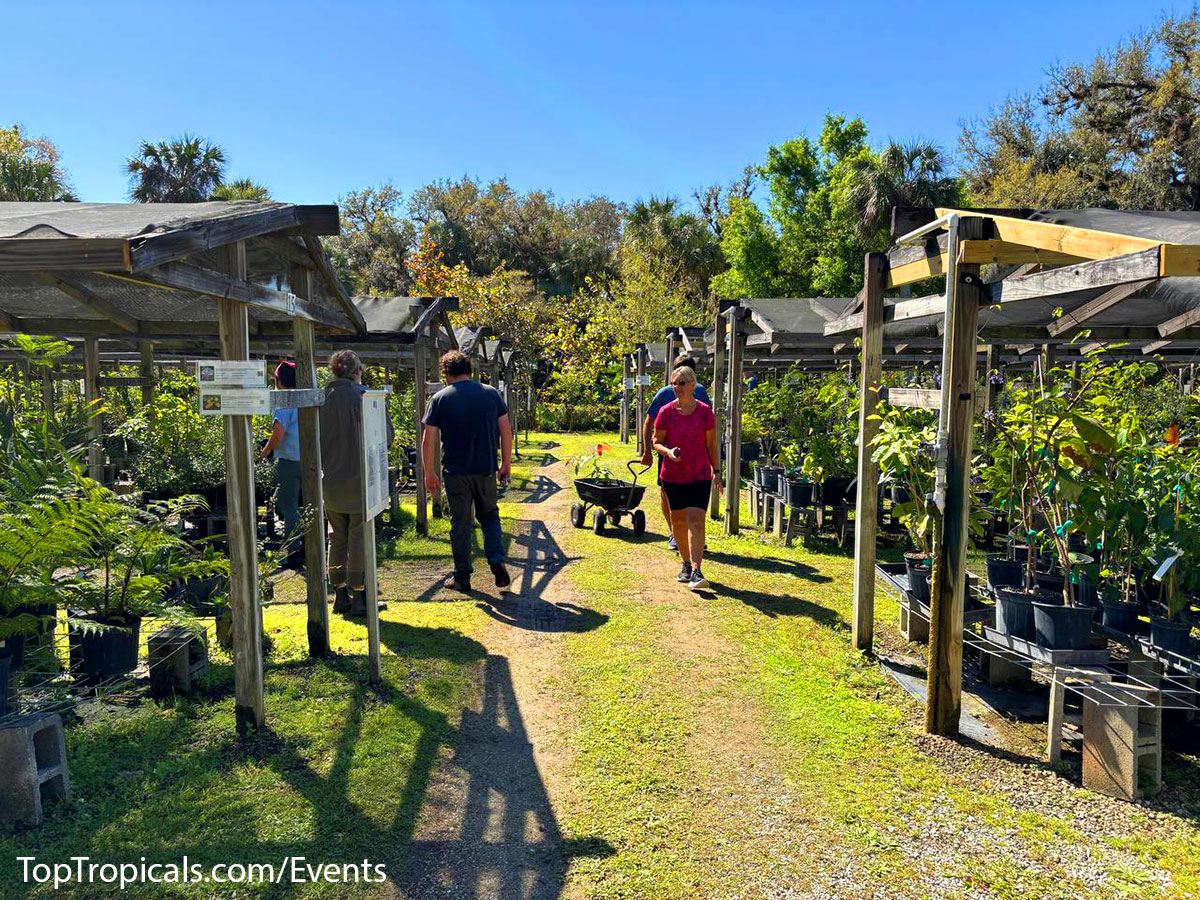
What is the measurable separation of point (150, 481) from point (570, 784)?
6078 mm

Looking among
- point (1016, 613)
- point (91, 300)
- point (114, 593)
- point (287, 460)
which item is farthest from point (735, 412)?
point (114, 593)

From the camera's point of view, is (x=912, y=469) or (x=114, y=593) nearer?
(x=114, y=593)

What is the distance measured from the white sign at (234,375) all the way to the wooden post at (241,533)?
0.24m

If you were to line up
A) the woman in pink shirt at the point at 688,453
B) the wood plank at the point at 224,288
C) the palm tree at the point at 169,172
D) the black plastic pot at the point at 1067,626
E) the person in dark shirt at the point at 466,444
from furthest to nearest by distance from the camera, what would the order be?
the palm tree at the point at 169,172
the woman in pink shirt at the point at 688,453
the person in dark shirt at the point at 466,444
the black plastic pot at the point at 1067,626
the wood plank at the point at 224,288

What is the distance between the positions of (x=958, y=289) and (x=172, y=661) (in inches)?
172

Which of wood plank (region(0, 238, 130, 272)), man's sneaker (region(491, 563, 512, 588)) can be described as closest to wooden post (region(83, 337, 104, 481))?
man's sneaker (region(491, 563, 512, 588))

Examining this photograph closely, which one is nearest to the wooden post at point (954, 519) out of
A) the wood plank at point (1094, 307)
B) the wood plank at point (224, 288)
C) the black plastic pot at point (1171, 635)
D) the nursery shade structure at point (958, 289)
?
the nursery shade structure at point (958, 289)

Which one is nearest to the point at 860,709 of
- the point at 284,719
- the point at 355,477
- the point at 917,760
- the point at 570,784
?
the point at 917,760

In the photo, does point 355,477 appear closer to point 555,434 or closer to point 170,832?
point 170,832

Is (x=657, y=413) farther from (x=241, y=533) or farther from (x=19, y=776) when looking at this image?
(x=19, y=776)

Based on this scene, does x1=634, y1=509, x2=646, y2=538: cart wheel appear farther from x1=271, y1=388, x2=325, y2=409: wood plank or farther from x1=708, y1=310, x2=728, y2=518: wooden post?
x1=271, y1=388, x2=325, y2=409: wood plank

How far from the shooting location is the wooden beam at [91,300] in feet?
15.8

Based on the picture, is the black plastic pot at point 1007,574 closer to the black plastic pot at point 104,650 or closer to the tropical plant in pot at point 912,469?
the tropical plant in pot at point 912,469

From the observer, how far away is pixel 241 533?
3.71 m
